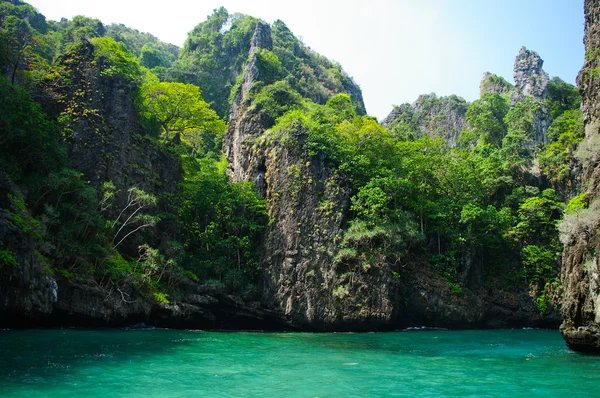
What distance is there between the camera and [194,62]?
172 ft

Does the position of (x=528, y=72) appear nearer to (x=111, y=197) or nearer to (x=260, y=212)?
(x=260, y=212)

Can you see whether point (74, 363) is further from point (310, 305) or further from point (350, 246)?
point (350, 246)

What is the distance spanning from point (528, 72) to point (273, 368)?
5770cm

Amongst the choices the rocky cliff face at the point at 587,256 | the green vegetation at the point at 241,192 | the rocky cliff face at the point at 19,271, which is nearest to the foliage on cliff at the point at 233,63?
the green vegetation at the point at 241,192

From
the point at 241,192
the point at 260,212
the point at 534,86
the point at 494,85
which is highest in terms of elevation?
the point at 494,85

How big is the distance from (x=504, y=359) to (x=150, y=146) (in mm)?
23213

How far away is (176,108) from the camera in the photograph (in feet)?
102

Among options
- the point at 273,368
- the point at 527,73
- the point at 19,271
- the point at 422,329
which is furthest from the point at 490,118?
the point at 19,271

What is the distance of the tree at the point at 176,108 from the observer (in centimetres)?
3030

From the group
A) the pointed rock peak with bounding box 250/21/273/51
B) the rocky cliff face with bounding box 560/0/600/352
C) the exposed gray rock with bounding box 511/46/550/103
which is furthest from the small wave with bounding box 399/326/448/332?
the exposed gray rock with bounding box 511/46/550/103

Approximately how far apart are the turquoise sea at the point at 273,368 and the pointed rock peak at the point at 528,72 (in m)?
44.5

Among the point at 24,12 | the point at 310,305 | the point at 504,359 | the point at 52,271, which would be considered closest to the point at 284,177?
the point at 310,305

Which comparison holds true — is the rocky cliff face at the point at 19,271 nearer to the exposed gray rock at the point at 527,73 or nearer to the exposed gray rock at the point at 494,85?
the exposed gray rock at the point at 527,73

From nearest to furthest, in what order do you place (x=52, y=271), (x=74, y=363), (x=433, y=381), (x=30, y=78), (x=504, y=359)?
(x=433, y=381), (x=74, y=363), (x=504, y=359), (x=52, y=271), (x=30, y=78)
